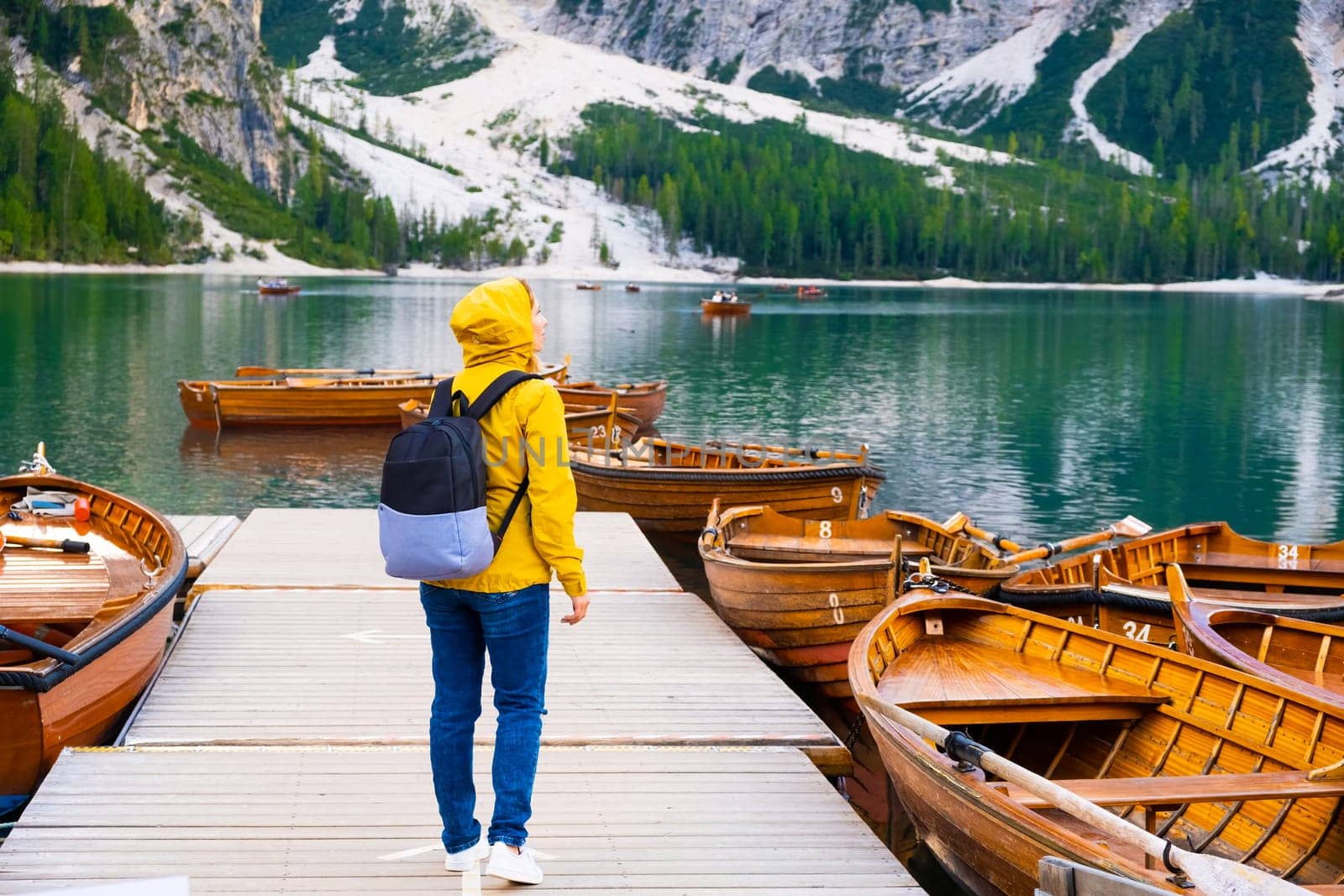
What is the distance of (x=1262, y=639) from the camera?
11.2m

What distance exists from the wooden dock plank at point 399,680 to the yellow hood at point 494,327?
4329mm

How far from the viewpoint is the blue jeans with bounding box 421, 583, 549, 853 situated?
6.43 m

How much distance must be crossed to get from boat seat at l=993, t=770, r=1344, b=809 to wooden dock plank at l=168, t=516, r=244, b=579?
39.2 feet

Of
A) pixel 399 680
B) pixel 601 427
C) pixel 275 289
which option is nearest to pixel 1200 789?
pixel 399 680

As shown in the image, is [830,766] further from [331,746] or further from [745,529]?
[745,529]

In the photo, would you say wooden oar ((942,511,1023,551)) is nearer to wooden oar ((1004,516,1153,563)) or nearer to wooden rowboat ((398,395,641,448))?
wooden oar ((1004,516,1153,563))

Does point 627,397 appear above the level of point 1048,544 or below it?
above

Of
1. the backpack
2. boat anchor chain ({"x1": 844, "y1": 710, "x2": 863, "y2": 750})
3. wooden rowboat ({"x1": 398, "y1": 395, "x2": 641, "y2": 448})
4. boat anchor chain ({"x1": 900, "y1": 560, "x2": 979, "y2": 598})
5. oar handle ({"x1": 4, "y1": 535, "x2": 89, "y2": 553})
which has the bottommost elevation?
boat anchor chain ({"x1": 844, "y1": 710, "x2": 863, "y2": 750})

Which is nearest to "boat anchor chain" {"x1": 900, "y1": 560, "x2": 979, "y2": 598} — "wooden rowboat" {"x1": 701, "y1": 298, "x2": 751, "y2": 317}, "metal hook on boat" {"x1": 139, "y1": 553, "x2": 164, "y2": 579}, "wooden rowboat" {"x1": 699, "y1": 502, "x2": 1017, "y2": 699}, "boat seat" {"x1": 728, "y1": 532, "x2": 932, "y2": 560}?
"wooden rowboat" {"x1": 699, "y1": 502, "x2": 1017, "y2": 699}

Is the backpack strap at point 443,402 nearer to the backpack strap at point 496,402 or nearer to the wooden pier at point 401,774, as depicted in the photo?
the backpack strap at point 496,402

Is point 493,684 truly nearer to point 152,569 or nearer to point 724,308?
point 152,569

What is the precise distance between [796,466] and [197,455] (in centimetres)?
2027

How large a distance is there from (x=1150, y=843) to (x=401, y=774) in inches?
196

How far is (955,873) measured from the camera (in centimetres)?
875
